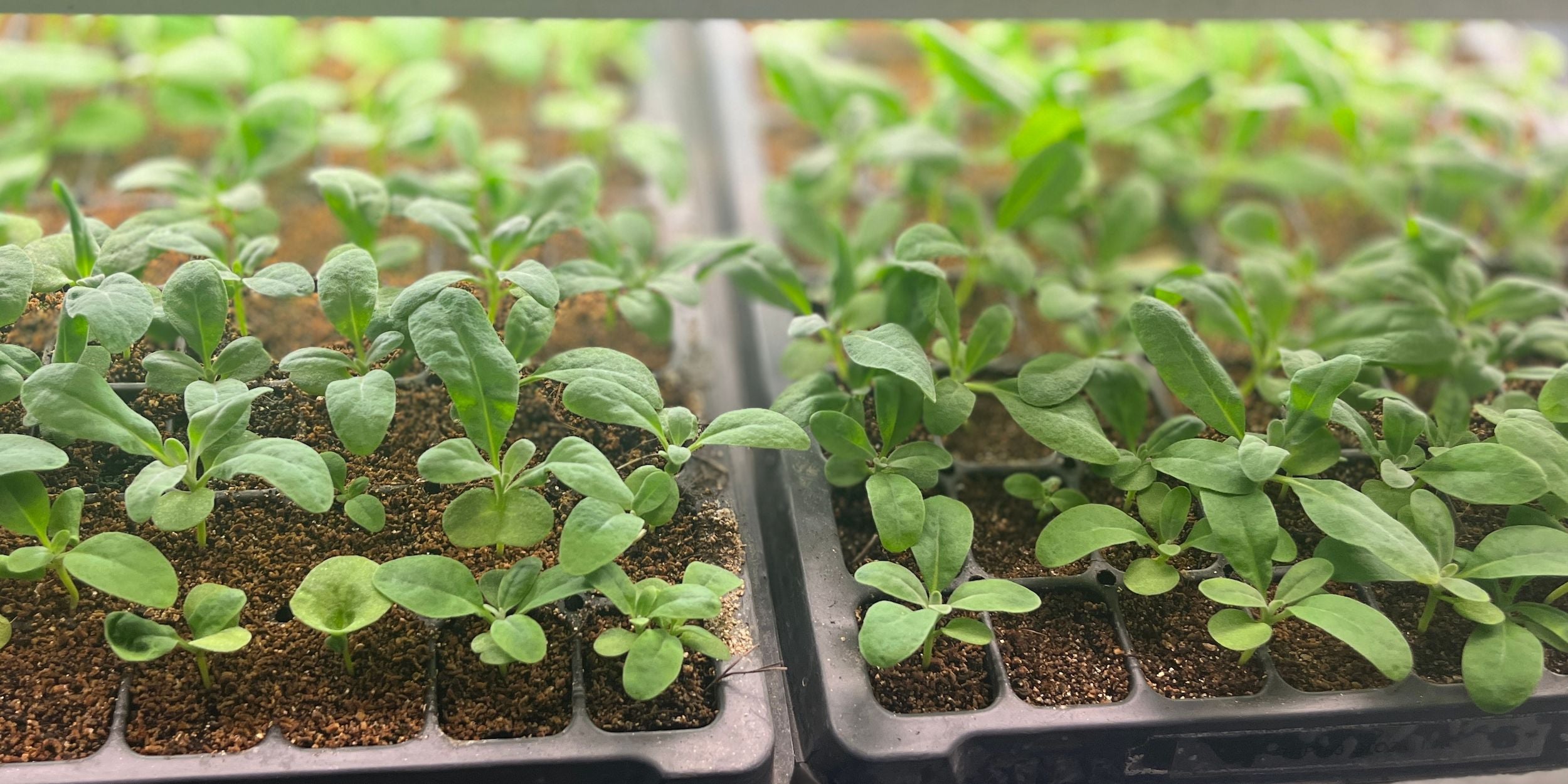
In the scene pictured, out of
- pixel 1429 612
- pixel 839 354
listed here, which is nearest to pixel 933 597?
pixel 839 354

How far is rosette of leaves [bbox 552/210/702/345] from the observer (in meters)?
0.97

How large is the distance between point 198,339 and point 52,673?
0.25 m

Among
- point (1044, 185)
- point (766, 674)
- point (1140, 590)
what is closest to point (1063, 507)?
point (1140, 590)

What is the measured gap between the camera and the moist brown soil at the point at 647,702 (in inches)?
31.8

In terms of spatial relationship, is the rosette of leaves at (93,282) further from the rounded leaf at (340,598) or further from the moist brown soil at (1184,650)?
the moist brown soil at (1184,650)

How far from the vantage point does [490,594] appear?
81 centimetres

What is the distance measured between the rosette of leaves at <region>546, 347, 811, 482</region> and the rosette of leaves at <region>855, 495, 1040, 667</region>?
0.37 feet

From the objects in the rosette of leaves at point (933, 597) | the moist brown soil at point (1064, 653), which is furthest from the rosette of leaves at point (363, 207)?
the moist brown soil at point (1064, 653)

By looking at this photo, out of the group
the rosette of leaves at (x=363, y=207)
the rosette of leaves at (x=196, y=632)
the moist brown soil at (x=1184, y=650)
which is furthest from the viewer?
the rosette of leaves at (x=363, y=207)

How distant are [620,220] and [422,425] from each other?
27cm

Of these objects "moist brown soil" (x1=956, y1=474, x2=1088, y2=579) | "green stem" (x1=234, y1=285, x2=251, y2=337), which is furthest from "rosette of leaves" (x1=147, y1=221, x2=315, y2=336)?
"moist brown soil" (x1=956, y1=474, x2=1088, y2=579)

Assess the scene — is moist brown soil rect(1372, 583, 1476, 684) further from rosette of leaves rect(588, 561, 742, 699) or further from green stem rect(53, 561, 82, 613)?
green stem rect(53, 561, 82, 613)

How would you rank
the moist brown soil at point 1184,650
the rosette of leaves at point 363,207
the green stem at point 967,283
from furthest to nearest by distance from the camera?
the green stem at point 967,283, the rosette of leaves at point 363,207, the moist brown soil at point 1184,650

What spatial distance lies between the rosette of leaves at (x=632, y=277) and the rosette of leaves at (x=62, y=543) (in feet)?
1.19
